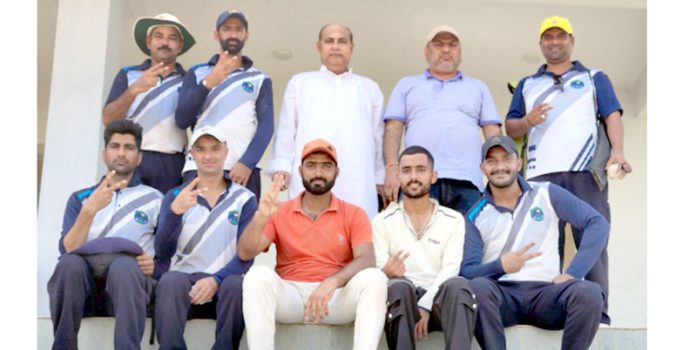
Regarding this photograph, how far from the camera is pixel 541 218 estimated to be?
5.34 metres

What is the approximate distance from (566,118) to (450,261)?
1.26 metres

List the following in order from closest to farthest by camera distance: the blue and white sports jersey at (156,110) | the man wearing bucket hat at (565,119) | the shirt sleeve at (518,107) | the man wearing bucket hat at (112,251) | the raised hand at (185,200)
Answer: the man wearing bucket hat at (112,251)
the raised hand at (185,200)
the man wearing bucket hat at (565,119)
the blue and white sports jersey at (156,110)
the shirt sleeve at (518,107)

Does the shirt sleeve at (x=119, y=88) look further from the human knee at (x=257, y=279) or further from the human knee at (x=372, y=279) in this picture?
the human knee at (x=372, y=279)

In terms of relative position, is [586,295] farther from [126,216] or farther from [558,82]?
[126,216]

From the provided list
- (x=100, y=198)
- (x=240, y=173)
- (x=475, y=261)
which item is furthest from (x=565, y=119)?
(x=100, y=198)

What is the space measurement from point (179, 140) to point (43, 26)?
2.97 m

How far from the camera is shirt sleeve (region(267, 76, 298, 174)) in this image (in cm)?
581

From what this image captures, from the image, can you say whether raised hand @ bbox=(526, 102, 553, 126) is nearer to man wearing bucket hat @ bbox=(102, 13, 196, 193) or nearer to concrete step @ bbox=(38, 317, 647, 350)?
concrete step @ bbox=(38, 317, 647, 350)

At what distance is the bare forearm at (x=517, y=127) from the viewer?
5.89 metres

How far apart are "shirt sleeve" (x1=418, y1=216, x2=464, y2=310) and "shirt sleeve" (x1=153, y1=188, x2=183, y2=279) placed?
1180mm

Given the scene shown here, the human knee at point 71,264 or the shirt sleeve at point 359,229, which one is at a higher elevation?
the shirt sleeve at point 359,229

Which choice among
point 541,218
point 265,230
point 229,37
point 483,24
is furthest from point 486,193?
point 483,24

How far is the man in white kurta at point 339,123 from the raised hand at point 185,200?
32.8 inches

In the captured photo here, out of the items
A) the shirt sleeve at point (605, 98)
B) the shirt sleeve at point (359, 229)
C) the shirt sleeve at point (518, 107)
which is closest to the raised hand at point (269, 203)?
the shirt sleeve at point (359, 229)
